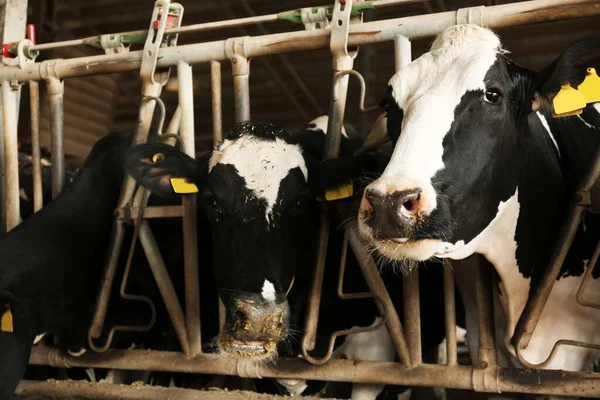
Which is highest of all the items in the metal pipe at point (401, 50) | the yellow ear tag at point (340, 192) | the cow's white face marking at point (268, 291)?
the metal pipe at point (401, 50)

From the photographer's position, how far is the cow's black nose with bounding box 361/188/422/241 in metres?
2.42

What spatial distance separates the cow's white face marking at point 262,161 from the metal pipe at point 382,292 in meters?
0.41

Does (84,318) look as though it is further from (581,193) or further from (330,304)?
(581,193)

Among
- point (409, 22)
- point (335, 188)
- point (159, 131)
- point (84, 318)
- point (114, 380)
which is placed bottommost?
point (114, 380)

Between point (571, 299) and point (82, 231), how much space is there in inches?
105

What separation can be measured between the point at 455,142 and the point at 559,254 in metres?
0.71

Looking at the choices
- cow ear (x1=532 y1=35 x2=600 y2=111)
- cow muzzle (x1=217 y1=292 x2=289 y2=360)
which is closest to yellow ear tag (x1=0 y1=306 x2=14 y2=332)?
cow muzzle (x1=217 y1=292 x2=289 y2=360)

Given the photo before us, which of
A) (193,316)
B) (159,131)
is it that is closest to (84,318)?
(193,316)

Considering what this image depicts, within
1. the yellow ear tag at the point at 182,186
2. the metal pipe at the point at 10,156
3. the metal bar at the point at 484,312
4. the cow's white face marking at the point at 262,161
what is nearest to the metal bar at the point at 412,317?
the metal bar at the point at 484,312

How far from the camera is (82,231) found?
4383 millimetres

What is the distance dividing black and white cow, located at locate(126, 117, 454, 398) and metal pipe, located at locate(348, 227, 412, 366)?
300 mm

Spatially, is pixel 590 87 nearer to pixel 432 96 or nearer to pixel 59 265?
pixel 432 96

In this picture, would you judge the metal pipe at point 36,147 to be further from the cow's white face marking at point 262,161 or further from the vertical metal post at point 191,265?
the cow's white face marking at point 262,161

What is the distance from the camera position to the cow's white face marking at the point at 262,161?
3494 mm
